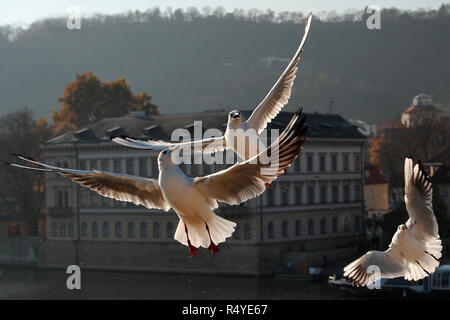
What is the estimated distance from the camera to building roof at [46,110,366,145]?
89.0 meters

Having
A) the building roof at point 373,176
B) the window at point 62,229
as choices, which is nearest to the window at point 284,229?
the window at point 62,229

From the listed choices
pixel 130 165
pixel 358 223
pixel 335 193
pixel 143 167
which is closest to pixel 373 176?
pixel 358 223

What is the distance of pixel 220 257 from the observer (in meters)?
82.2

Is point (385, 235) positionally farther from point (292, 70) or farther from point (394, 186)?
point (292, 70)

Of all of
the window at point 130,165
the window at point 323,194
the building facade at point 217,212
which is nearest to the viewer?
the building facade at point 217,212

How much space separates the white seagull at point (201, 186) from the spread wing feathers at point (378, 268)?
504cm

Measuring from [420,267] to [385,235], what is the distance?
61.4 meters

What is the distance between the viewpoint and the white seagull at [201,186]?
575 inches

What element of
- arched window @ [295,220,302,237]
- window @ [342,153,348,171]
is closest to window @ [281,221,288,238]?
arched window @ [295,220,302,237]

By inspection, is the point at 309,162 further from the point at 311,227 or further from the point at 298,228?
the point at 298,228

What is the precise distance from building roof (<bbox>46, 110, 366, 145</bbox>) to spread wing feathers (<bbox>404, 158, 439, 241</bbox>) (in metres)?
63.9

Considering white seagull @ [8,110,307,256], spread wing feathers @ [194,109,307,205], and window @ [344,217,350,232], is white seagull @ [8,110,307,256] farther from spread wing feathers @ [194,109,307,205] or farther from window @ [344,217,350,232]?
window @ [344,217,350,232]

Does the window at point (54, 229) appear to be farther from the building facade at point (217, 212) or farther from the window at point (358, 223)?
the window at point (358, 223)
